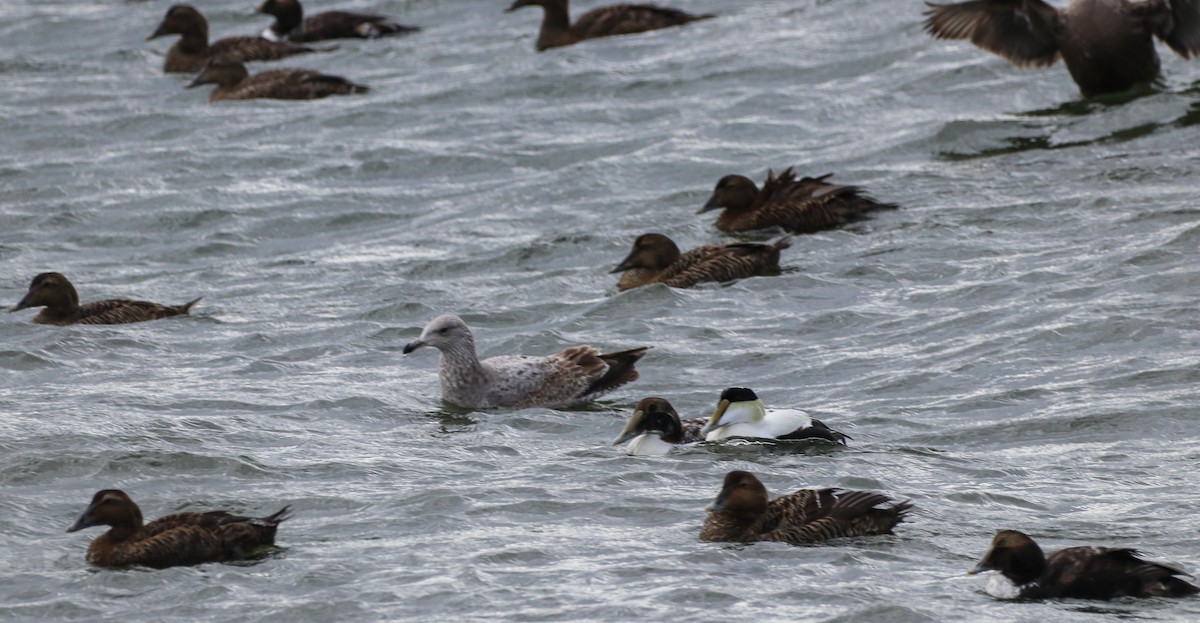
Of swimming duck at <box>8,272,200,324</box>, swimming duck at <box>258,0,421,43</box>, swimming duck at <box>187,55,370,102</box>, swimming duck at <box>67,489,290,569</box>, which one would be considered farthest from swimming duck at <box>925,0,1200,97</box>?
swimming duck at <box>67,489,290,569</box>

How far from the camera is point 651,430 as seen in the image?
11.6 meters

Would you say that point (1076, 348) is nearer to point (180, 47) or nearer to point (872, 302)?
point (872, 302)

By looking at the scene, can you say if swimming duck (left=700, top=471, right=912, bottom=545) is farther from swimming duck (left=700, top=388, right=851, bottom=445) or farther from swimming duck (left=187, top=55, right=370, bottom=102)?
swimming duck (left=187, top=55, right=370, bottom=102)

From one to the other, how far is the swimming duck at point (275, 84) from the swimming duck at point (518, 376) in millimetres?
10799

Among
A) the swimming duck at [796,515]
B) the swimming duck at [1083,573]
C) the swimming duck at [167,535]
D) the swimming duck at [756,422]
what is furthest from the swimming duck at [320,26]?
the swimming duck at [1083,573]

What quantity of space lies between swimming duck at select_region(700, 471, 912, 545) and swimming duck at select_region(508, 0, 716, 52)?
1624cm

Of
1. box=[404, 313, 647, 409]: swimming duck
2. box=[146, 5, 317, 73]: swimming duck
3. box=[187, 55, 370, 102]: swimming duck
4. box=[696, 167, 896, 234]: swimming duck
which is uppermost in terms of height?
box=[146, 5, 317, 73]: swimming duck

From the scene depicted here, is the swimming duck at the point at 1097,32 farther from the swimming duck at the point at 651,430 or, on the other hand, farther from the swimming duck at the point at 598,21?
the swimming duck at the point at 651,430

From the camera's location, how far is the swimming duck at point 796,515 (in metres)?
9.87

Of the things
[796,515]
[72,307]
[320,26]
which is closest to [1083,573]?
[796,515]

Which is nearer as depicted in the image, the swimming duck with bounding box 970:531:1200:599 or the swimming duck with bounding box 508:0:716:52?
the swimming duck with bounding box 970:531:1200:599

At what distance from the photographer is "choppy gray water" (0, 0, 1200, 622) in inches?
384

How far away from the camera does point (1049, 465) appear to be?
1133 centimetres

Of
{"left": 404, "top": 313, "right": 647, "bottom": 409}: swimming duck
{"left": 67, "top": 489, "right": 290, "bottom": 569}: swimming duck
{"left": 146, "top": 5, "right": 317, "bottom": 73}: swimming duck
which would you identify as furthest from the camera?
{"left": 146, "top": 5, "right": 317, "bottom": 73}: swimming duck
